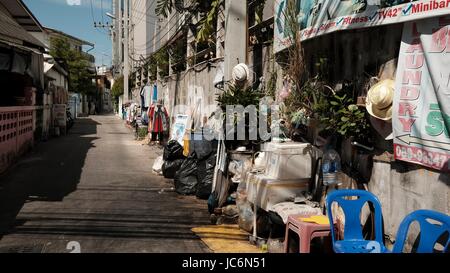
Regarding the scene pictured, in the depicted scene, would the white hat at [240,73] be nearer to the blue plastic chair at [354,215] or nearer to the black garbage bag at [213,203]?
the black garbage bag at [213,203]

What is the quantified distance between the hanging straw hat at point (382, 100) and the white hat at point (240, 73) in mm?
3910

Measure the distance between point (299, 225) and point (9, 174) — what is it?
849cm

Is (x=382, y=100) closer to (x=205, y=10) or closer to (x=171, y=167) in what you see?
(x=171, y=167)

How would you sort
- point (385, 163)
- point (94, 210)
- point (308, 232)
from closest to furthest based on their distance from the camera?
point (308, 232) → point (385, 163) → point (94, 210)

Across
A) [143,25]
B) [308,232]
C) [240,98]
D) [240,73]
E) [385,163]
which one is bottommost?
[308,232]

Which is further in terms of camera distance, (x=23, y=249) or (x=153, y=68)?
(x=153, y=68)

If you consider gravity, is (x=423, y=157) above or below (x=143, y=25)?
below

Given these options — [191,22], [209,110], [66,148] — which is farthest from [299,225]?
[66,148]

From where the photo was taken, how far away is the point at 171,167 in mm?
9977

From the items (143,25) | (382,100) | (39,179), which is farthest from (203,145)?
(143,25)

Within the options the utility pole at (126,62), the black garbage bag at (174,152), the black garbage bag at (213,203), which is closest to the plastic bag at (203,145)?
the black garbage bag at (174,152)

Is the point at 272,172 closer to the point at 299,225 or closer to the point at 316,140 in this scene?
Result: the point at 316,140

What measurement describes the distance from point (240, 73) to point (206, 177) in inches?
84.5

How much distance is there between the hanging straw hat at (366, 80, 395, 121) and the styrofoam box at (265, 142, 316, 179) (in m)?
1.41
